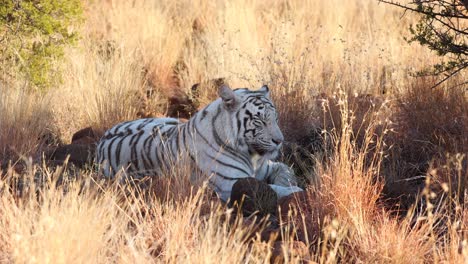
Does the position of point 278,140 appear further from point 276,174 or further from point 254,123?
point 276,174

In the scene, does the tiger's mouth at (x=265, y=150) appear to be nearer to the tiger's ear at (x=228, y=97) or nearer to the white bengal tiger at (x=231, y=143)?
the white bengal tiger at (x=231, y=143)

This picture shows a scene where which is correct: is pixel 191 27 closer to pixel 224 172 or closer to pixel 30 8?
pixel 30 8

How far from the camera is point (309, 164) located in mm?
8094

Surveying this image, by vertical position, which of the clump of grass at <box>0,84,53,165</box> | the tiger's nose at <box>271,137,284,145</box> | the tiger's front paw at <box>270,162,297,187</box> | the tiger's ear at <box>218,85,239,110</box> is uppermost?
the tiger's ear at <box>218,85,239,110</box>

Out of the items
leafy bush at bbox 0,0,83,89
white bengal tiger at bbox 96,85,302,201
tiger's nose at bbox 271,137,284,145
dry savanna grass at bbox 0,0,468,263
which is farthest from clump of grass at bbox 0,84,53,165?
tiger's nose at bbox 271,137,284,145

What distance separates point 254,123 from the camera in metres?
6.92

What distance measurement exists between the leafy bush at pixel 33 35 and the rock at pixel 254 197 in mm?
3678

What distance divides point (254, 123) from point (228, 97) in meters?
0.30

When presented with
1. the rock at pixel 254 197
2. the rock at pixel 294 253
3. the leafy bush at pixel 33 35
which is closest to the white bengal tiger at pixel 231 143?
the rock at pixel 254 197

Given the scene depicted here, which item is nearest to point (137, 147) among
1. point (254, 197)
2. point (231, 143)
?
point (231, 143)

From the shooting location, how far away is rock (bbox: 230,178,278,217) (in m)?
6.26

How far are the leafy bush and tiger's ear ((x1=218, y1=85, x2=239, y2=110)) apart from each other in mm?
2978

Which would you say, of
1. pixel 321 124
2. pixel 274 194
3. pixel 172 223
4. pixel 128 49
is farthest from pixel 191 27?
pixel 172 223

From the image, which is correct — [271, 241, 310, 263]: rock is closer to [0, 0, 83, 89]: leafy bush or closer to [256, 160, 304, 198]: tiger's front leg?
[256, 160, 304, 198]: tiger's front leg
